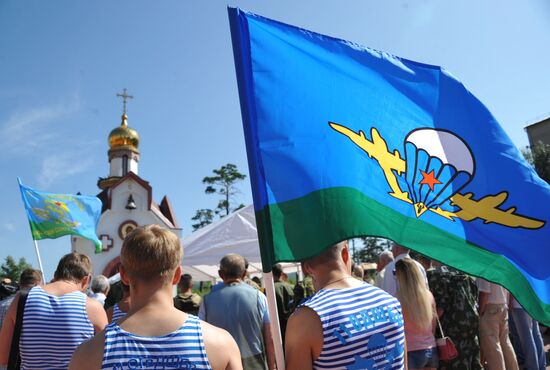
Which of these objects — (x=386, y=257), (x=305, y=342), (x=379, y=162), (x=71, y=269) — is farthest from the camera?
(x=386, y=257)

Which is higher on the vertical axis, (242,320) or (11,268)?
(11,268)

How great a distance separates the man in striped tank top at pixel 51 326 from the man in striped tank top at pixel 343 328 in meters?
1.95

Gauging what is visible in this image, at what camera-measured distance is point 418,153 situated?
2670 mm

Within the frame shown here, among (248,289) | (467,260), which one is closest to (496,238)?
(467,260)

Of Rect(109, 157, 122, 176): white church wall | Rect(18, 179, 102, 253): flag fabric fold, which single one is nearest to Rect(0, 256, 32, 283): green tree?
Rect(109, 157, 122, 176): white church wall

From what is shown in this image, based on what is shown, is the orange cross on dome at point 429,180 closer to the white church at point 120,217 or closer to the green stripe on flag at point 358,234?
the green stripe on flag at point 358,234

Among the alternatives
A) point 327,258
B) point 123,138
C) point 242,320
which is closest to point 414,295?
point 242,320

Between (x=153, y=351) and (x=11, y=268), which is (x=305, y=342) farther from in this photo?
(x=11, y=268)

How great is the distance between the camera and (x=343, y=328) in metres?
1.93

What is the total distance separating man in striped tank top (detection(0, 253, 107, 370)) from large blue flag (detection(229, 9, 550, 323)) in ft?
6.18

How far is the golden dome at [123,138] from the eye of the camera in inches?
1629

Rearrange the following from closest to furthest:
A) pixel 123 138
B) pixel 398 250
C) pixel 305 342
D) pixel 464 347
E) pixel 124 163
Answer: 1. pixel 305 342
2. pixel 464 347
3. pixel 398 250
4. pixel 124 163
5. pixel 123 138

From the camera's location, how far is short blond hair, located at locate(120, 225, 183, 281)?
1769 mm

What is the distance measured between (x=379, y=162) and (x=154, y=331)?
1.61 meters
